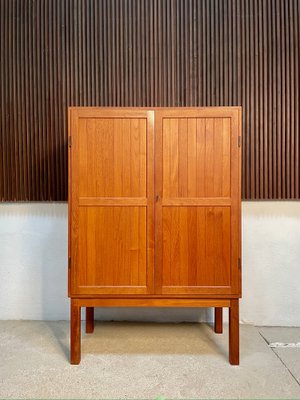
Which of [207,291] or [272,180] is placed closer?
[207,291]

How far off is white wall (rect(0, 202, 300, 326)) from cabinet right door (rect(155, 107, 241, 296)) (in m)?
0.76

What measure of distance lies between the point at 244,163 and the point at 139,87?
3.82ft

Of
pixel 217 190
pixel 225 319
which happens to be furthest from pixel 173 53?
pixel 225 319

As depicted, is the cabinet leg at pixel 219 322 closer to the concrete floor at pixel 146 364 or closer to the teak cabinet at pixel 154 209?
the concrete floor at pixel 146 364

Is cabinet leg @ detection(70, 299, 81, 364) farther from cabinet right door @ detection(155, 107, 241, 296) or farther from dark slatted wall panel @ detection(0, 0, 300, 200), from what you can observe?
dark slatted wall panel @ detection(0, 0, 300, 200)

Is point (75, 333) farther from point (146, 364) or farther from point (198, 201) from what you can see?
point (198, 201)

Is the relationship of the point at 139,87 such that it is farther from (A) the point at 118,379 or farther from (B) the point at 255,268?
(A) the point at 118,379

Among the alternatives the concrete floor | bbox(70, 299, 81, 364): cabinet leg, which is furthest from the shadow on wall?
bbox(70, 299, 81, 364): cabinet leg

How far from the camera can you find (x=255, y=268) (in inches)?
111

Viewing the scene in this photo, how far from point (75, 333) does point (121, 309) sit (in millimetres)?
789

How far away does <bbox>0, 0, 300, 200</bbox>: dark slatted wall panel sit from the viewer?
273 centimetres

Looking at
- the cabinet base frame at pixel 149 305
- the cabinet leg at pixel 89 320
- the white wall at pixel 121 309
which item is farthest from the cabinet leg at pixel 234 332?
the cabinet leg at pixel 89 320

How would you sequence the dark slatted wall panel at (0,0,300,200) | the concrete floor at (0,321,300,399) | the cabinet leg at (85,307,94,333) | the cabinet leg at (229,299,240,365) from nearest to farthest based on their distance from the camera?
the concrete floor at (0,321,300,399)
the cabinet leg at (229,299,240,365)
the cabinet leg at (85,307,94,333)
the dark slatted wall panel at (0,0,300,200)

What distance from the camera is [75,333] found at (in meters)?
2.12
